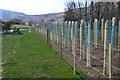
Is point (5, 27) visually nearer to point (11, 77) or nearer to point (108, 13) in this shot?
point (108, 13)

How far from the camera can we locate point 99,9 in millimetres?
38844

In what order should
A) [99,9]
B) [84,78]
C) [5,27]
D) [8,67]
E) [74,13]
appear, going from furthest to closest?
[74,13] < [5,27] < [99,9] < [8,67] < [84,78]

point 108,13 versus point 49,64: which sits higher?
point 108,13

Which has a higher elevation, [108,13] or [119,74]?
[108,13]

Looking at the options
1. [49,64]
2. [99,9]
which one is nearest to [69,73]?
[49,64]

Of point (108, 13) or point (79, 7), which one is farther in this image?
point (79, 7)

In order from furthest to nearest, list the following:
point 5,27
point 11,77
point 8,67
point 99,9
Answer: point 5,27, point 99,9, point 8,67, point 11,77

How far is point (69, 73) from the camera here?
9.21 metres

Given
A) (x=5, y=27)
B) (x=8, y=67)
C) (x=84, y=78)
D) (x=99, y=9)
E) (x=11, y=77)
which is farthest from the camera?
(x=5, y=27)

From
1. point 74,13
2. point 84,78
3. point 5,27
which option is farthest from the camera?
point 74,13

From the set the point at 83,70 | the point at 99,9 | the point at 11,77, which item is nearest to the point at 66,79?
the point at 83,70

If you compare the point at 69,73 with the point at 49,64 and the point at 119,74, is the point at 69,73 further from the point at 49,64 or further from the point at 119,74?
the point at 49,64

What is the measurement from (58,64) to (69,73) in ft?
7.35

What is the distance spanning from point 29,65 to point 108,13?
29.5 metres
